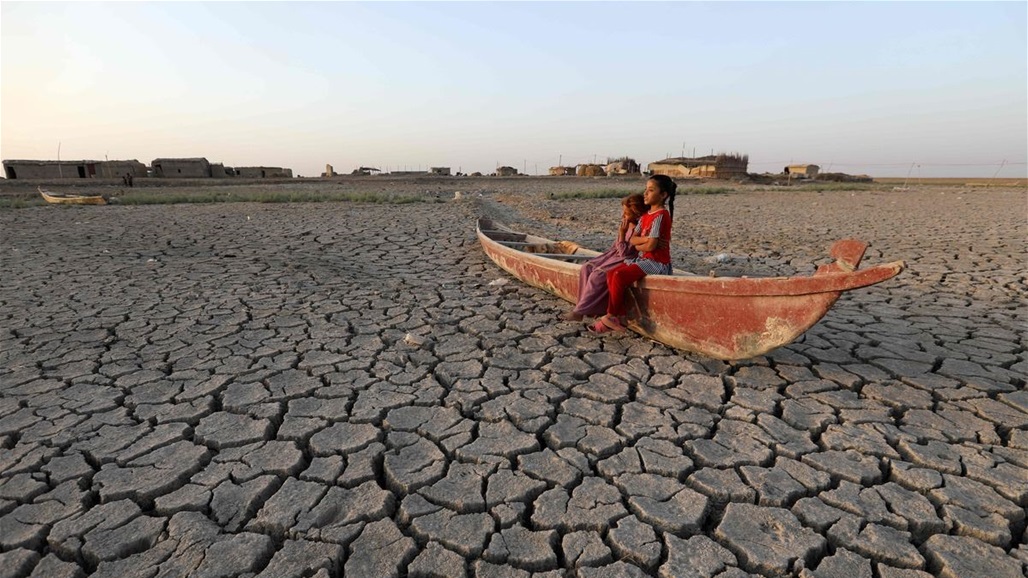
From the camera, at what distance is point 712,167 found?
30.7m

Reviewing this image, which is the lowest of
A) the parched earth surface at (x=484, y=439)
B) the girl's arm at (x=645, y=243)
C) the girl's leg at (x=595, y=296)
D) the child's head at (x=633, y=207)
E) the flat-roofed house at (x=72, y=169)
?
the parched earth surface at (x=484, y=439)

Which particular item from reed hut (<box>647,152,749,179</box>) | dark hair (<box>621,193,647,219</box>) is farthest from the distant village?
dark hair (<box>621,193,647,219</box>)

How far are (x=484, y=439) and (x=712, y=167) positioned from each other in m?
31.8

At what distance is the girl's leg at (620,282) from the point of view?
353cm

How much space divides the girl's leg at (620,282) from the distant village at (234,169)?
2031 cm

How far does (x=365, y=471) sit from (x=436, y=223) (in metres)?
8.23

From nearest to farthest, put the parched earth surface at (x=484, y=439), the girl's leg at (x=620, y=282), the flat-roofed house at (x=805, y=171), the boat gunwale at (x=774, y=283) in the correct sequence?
the parched earth surface at (x=484, y=439)
the boat gunwale at (x=774, y=283)
the girl's leg at (x=620, y=282)
the flat-roofed house at (x=805, y=171)

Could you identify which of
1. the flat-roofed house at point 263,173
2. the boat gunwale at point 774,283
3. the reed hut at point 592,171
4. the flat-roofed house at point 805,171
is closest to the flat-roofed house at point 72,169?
the flat-roofed house at point 263,173

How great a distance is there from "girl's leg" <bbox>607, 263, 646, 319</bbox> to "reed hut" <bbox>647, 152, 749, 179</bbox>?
28.1 metres

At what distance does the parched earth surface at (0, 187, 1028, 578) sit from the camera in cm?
184

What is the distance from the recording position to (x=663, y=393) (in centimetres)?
301

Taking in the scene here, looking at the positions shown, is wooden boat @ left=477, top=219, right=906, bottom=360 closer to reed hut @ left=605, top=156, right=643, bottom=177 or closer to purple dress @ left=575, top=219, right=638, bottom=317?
purple dress @ left=575, top=219, right=638, bottom=317

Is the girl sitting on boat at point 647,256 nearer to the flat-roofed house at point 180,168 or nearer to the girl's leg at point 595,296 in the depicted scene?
the girl's leg at point 595,296

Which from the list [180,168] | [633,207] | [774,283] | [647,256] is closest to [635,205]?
[633,207]
